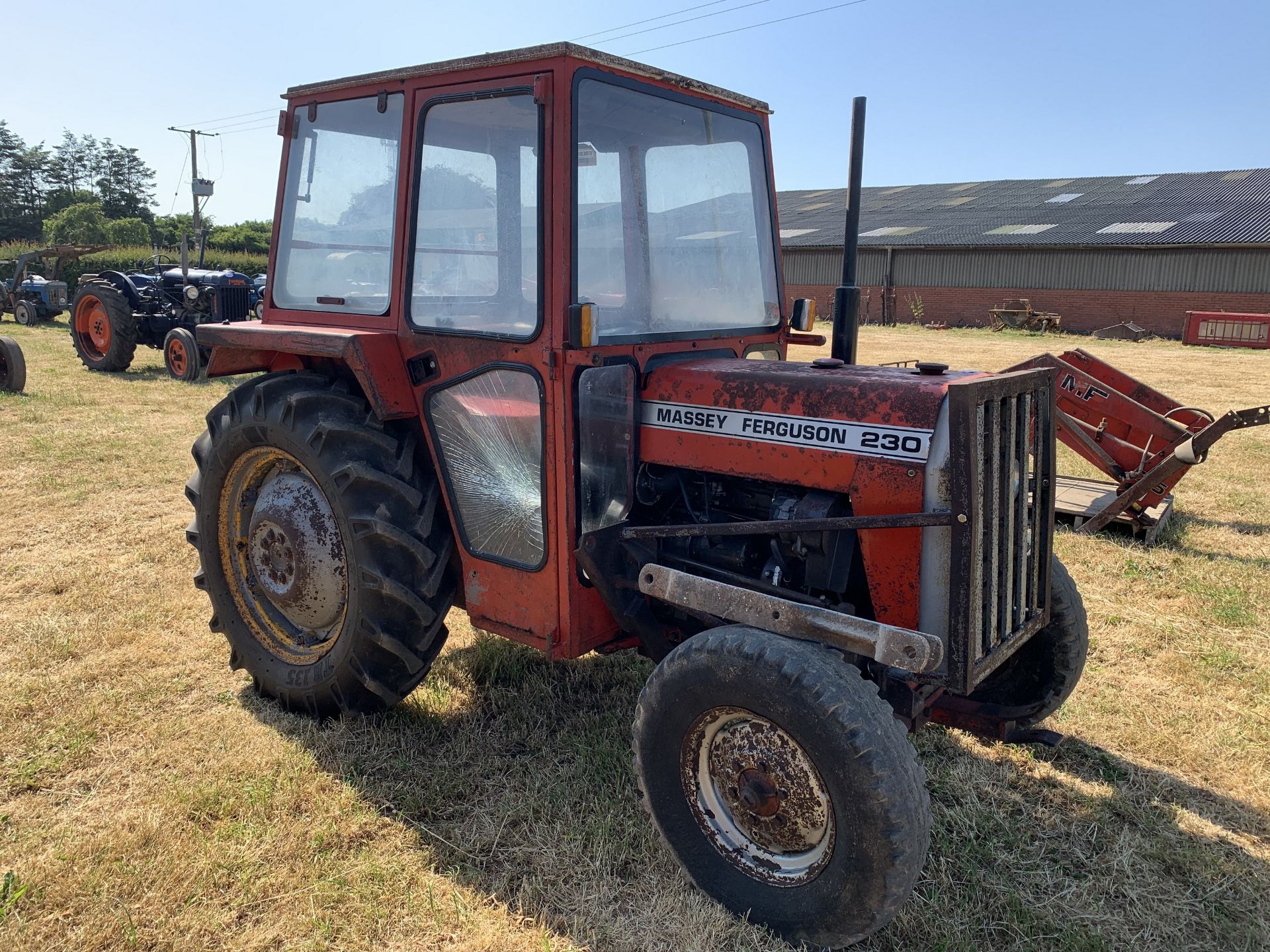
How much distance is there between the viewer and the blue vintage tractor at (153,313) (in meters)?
11.8

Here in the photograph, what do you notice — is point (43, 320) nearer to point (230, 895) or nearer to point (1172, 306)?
point (230, 895)

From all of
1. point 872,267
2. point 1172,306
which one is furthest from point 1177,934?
point 872,267

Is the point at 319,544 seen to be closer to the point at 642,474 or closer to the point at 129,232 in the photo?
the point at 642,474

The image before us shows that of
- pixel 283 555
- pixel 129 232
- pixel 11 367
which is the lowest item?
pixel 283 555

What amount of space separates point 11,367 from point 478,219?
366 inches

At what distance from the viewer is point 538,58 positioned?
2.65 m

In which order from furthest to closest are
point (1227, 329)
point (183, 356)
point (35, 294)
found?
point (1227, 329) → point (35, 294) → point (183, 356)

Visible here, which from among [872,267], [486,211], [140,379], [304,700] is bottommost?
[304,700]

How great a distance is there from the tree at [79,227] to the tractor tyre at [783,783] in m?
47.9

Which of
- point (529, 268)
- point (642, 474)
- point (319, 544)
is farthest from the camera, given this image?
point (319, 544)

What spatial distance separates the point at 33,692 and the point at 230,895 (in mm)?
1614

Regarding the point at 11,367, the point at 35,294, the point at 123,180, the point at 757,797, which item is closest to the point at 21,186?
the point at 123,180

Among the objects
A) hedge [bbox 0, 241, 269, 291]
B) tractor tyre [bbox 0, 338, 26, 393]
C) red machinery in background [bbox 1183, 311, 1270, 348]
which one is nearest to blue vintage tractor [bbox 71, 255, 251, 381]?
tractor tyre [bbox 0, 338, 26, 393]

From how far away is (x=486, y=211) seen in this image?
9.49 ft
